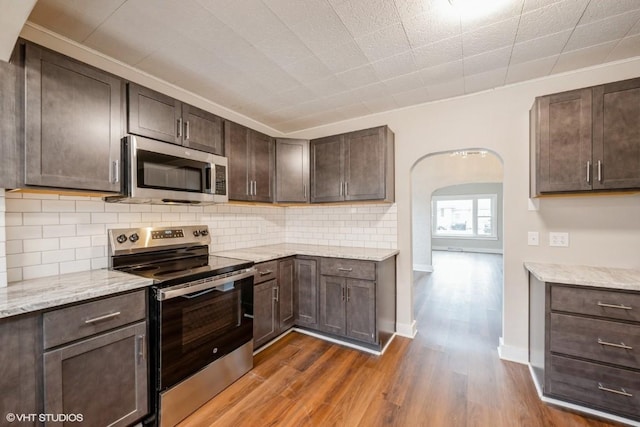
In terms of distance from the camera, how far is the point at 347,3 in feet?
5.14

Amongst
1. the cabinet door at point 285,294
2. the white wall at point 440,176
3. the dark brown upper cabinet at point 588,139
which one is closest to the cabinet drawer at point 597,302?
the dark brown upper cabinet at point 588,139

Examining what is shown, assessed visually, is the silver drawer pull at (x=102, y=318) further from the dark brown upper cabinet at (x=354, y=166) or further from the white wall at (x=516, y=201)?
the white wall at (x=516, y=201)

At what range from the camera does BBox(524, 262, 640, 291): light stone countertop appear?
171 cm

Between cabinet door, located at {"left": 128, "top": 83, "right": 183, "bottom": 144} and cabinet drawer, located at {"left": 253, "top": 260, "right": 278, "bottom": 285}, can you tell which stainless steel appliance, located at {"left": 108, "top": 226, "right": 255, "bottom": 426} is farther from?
cabinet door, located at {"left": 128, "top": 83, "right": 183, "bottom": 144}

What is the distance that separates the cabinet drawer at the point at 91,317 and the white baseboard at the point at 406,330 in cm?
249

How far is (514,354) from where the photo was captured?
247 centimetres

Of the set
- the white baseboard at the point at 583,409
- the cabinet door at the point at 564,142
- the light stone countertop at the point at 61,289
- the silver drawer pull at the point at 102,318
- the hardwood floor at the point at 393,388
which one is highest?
the cabinet door at the point at 564,142

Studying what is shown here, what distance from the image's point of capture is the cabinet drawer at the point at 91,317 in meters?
1.30

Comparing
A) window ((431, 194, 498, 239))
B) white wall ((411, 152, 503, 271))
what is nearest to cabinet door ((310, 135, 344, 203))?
white wall ((411, 152, 503, 271))

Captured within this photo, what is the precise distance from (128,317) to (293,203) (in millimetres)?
2003

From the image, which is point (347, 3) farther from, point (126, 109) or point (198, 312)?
point (198, 312)

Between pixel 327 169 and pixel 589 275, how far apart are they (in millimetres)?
2413

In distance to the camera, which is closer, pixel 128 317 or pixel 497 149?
pixel 128 317

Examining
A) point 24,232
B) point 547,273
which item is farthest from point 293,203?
→ point 547,273
